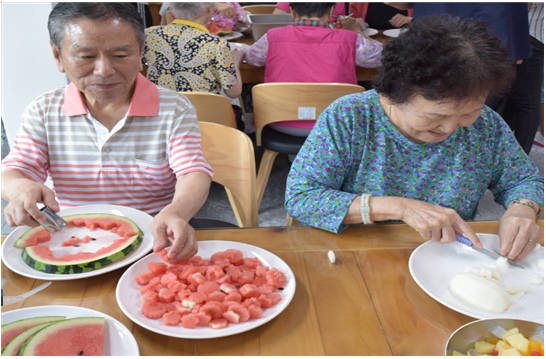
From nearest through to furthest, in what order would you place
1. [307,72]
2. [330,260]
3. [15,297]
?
[15,297] < [330,260] < [307,72]

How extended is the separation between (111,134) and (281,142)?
4.12 feet

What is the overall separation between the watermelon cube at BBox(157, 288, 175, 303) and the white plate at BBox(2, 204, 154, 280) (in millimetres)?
154

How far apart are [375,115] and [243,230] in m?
0.53

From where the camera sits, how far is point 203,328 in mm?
861

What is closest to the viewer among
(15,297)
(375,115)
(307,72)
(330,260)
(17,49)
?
(15,297)

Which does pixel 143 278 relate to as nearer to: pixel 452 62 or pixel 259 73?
pixel 452 62

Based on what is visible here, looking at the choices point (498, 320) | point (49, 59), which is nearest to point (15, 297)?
point (498, 320)

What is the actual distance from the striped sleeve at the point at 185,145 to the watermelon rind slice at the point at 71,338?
590 millimetres

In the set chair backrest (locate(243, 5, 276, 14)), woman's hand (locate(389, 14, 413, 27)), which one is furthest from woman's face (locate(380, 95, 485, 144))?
chair backrest (locate(243, 5, 276, 14))

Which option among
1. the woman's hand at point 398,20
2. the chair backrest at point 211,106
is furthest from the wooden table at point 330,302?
the woman's hand at point 398,20

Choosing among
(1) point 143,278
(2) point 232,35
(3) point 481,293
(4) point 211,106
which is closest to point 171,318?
(1) point 143,278

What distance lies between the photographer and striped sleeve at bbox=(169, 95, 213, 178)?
4.49 ft

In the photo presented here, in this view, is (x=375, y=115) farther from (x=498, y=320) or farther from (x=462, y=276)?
(x=498, y=320)

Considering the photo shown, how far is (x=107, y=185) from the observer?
146 cm
